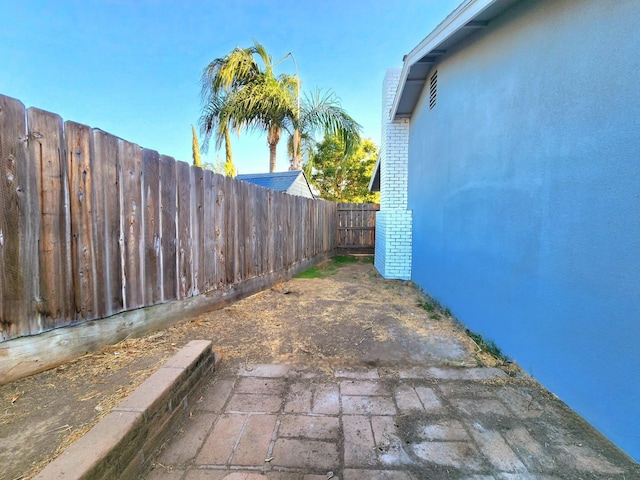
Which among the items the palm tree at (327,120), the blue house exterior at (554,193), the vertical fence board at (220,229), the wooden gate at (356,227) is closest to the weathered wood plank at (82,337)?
the vertical fence board at (220,229)

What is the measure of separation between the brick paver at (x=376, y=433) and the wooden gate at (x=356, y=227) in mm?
8973

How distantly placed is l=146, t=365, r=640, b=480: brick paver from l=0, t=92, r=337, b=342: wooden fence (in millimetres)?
1239

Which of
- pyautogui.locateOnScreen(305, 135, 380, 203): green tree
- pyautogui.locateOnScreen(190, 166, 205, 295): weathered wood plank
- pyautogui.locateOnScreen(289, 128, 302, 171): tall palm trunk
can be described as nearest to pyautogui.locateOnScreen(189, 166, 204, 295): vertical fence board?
pyautogui.locateOnScreen(190, 166, 205, 295): weathered wood plank

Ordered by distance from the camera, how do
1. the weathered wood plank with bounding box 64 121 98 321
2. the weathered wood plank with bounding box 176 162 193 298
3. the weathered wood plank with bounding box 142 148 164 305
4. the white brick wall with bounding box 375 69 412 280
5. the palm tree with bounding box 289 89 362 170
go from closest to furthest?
the weathered wood plank with bounding box 64 121 98 321 → the weathered wood plank with bounding box 142 148 164 305 → the weathered wood plank with bounding box 176 162 193 298 → the white brick wall with bounding box 375 69 412 280 → the palm tree with bounding box 289 89 362 170

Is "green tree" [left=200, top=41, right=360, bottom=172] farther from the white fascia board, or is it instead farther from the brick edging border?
the brick edging border

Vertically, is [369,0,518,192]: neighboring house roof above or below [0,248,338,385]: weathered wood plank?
above

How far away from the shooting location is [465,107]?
371 centimetres

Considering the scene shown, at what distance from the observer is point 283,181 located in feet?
34.0

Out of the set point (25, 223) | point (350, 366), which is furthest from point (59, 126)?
point (350, 366)

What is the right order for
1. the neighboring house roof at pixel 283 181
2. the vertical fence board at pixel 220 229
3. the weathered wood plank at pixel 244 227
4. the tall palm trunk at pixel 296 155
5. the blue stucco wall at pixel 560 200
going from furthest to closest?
the tall palm trunk at pixel 296 155
the neighboring house roof at pixel 283 181
the weathered wood plank at pixel 244 227
the vertical fence board at pixel 220 229
the blue stucco wall at pixel 560 200

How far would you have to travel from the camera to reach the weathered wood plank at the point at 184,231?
10.4 ft

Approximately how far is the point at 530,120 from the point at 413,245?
→ 403cm

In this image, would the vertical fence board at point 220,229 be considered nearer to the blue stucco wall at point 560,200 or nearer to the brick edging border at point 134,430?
the brick edging border at point 134,430

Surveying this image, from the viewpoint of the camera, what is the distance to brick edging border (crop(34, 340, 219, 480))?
111cm
